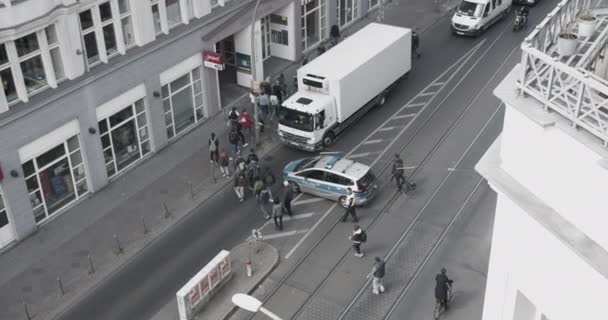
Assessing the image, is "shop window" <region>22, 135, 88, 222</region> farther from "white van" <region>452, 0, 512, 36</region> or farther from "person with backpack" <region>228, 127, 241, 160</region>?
"white van" <region>452, 0, 512, 36</region>

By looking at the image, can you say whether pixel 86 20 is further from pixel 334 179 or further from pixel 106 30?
pixel 334 179

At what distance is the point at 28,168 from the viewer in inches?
1051

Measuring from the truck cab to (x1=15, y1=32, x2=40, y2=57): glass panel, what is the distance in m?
10.5

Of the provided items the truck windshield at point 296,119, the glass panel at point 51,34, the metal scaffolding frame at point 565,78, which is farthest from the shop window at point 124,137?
the metal scaffolding frame at point 565,78

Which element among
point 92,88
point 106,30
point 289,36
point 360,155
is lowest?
point 360,155

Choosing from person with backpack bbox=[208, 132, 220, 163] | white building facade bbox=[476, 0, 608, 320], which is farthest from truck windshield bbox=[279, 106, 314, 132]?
white building facade bbox=[476, 0, 608, 320]

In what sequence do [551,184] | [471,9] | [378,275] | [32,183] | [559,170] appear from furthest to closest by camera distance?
[471,9] → [32,183] → [378,275] → [551,184] → [559,170]

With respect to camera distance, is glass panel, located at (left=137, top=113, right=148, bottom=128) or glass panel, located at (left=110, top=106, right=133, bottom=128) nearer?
glass panel, located at (left=110, top=106, right=133, bottom=128)

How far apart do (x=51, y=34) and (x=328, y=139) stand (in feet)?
40.2

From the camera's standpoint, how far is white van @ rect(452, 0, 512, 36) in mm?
43188

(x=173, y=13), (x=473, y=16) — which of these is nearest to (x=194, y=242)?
(x=173, y=13)

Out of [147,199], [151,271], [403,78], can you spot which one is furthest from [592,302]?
[403,78]

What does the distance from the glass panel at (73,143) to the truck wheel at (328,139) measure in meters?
10.2

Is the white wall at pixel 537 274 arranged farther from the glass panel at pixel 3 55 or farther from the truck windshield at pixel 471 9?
the truck windshield at pixel 471 9
